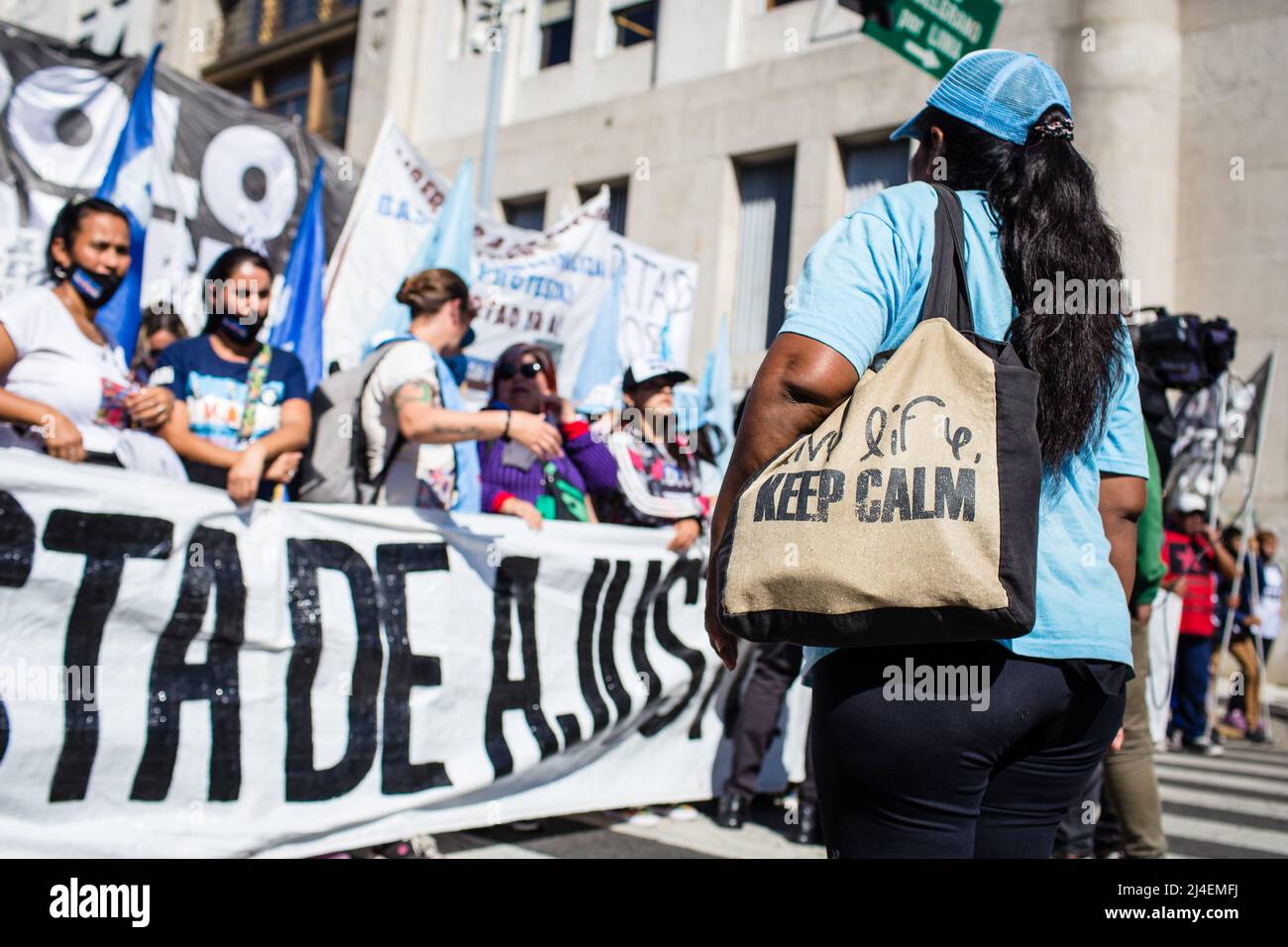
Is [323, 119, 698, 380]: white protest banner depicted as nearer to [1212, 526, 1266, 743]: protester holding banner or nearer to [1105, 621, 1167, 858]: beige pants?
[1212, 526, 1266, 743]: protester holding banner

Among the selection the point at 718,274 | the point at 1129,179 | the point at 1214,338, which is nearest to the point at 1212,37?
the point at 1129,179

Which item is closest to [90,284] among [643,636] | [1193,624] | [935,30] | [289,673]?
[289,673]

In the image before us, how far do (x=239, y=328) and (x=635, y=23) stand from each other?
1584cm

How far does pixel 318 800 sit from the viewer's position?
3.81 m

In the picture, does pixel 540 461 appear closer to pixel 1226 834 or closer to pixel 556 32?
pixel 1226 834

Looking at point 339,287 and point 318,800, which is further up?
point 339,287

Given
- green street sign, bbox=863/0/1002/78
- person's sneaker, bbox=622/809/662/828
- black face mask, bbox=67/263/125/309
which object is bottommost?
person's sneaker, bbox=622/809/662/828

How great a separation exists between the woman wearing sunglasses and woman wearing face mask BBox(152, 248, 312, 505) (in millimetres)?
998

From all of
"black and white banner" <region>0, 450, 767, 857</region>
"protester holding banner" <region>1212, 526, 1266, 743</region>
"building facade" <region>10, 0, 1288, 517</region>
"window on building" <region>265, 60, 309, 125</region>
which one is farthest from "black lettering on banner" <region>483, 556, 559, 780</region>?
"window on building" <region>265, 60, 309, 125</region>

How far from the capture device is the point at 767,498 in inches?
61.7

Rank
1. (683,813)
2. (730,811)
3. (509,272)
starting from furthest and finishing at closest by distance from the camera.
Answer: (509,272) → (683,813) → (730,811)

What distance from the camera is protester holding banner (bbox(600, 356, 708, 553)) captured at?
521cm
